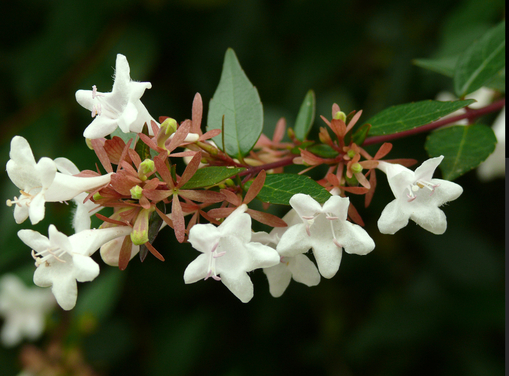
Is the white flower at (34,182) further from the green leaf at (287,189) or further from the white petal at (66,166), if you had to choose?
the green leaf at (287,189)

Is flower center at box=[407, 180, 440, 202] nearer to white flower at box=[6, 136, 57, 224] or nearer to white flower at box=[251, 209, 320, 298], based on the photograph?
white flower at box=[251, 209, 320, 298]

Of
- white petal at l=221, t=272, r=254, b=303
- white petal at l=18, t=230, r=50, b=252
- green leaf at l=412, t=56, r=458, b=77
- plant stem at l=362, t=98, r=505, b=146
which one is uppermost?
green leaf at l=412, t=56, r=458, b=77

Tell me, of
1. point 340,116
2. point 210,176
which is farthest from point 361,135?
point 210,176

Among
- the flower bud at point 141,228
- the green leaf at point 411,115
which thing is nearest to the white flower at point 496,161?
the green leaf at point 411,115

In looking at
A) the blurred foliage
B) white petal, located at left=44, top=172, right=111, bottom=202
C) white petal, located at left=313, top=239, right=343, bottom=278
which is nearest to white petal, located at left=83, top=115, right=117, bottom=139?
white petal, located at left=44, top=172, right=111, bottom=202

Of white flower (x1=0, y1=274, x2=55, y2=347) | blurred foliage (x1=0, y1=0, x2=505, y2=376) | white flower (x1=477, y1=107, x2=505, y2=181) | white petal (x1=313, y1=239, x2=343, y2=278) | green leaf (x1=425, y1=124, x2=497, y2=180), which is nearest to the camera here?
white petal (x1=313, y1=239, x2=343, y2=278)
